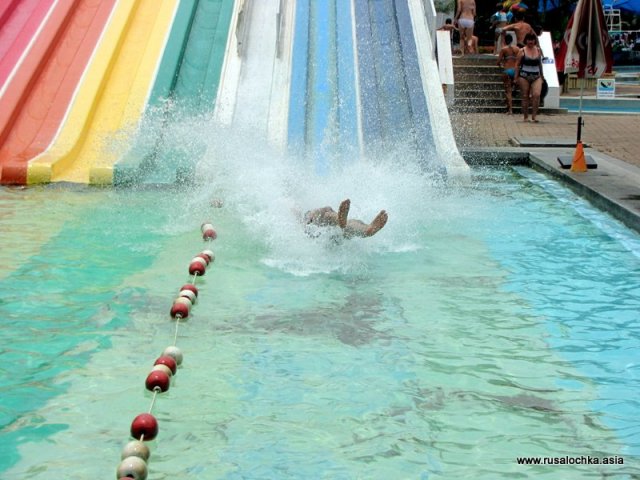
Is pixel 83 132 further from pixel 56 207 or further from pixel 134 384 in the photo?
pixel 134 384

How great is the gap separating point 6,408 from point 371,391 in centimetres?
157

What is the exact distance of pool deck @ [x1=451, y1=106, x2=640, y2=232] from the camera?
26.0 feet

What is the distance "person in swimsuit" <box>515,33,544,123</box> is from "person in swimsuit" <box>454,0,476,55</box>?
3.24 meters

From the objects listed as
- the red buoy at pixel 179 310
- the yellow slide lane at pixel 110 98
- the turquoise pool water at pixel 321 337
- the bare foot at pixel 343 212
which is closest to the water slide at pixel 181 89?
the yellow slide lane at pixel 110 98

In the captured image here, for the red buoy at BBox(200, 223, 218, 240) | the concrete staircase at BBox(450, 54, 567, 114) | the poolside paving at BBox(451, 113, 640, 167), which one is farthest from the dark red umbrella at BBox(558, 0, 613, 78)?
the concrete staircase at BBox(450, 54, 567, 114)

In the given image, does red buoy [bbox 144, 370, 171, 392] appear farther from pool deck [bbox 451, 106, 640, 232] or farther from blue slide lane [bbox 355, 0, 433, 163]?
blue slide lane [bbox 355, 0, 433, 163]

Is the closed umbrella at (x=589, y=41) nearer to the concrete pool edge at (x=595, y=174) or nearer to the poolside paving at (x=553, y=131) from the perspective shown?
the concrete pool edge at (x=595, y=174)

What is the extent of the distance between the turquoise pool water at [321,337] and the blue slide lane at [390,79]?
4.68 feet

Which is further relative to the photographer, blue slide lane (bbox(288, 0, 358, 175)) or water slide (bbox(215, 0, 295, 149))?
water slide (bbox(215, 0, 295, 149))

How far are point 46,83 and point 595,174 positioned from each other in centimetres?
611

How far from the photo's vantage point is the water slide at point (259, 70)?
9.30 metres

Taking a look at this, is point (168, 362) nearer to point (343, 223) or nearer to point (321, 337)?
point (321, 337)

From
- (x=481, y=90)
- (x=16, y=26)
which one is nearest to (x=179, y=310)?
(x=16, y=26)

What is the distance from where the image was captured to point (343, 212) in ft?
18.6
